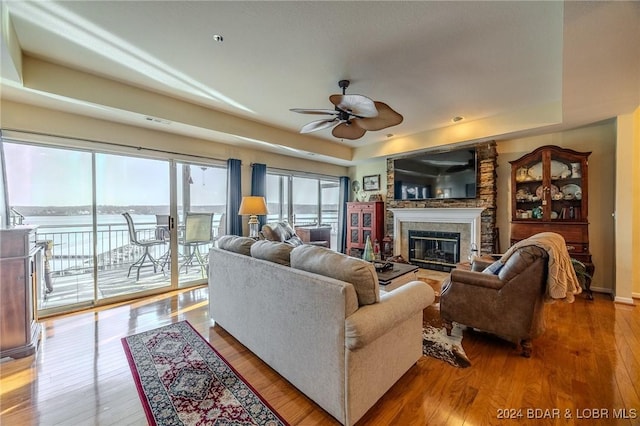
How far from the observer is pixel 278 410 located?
5.32 feet

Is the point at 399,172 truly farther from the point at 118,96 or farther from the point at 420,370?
the point at 118,96

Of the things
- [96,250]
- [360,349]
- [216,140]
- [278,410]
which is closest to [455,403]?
[360,349]

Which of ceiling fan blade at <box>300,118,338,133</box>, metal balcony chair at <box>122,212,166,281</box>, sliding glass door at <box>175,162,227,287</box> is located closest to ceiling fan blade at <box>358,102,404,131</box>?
ceiling fan blade at <box>300,118,338,133</box>

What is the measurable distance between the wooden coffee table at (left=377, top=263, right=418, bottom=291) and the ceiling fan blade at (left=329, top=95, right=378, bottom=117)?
68.1 inches

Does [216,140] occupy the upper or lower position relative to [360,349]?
upper

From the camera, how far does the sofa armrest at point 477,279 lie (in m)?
2.25

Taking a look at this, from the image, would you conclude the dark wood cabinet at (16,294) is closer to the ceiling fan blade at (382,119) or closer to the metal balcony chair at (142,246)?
the metal balcony chair at (142,246)

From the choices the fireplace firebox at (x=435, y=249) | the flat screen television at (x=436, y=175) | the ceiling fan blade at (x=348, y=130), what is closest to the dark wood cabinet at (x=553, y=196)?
the flat screen television at (x=436, y=175)

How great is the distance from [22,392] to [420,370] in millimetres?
2856

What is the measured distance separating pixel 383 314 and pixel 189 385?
1.49 meters

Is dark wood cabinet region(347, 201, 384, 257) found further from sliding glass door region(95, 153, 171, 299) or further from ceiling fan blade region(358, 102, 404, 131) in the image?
sliding glass door region(95, 153, 171, 299)

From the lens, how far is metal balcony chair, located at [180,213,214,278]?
4.36m

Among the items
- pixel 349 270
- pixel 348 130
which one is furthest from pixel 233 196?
pixel 349 270

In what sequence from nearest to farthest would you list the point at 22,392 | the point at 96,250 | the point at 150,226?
the point at 22,392, the point at 96,250, the point at 150,226
